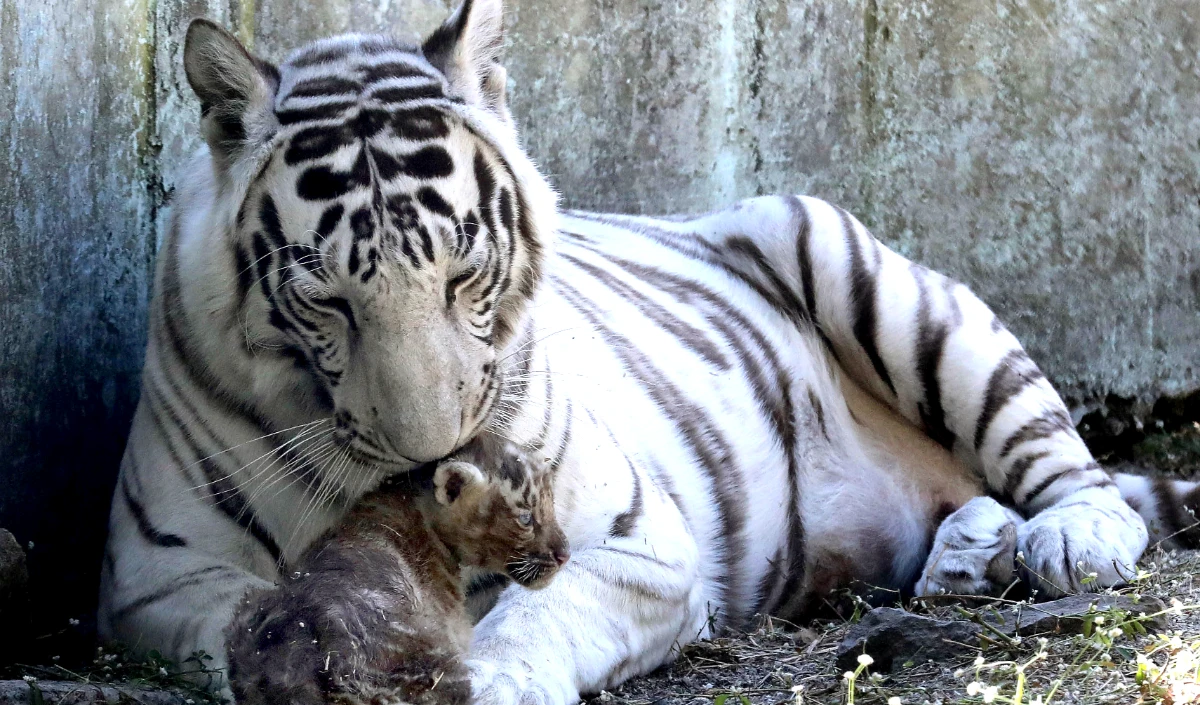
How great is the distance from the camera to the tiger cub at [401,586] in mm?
1820

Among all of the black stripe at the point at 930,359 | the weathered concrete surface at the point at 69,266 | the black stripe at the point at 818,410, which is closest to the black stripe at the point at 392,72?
the weathered concrete surface at the point at 69,266

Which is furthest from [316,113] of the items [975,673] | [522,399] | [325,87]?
[975,673]

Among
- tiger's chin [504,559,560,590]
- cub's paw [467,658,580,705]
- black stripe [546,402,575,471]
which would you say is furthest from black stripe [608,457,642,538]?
cub's paw [467,658,580,705]

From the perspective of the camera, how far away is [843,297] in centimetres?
370

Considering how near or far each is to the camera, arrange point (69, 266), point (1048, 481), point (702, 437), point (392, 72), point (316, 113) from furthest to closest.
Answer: point (1048, 481) → point (702, 437) → point (69, 266) → point (392, 72) → point (316, 113)

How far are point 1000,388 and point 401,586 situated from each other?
2.13 m

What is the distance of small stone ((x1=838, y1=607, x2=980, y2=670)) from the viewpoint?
2.26 meters

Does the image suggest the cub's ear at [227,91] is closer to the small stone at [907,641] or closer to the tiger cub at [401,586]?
the tiger cub at [401,586]

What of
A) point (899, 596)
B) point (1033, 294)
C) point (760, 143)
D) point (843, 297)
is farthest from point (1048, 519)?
point (760, 143)

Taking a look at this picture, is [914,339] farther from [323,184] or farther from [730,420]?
[323,184]

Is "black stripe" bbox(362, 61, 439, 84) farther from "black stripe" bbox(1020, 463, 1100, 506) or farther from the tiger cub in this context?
"black stripe" bbox(1020, 463, 1100, 506)

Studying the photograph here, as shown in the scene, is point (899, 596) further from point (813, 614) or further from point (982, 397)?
point (982, 397)

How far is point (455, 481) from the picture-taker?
85.7 inches

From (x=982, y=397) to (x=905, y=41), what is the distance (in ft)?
3.93
